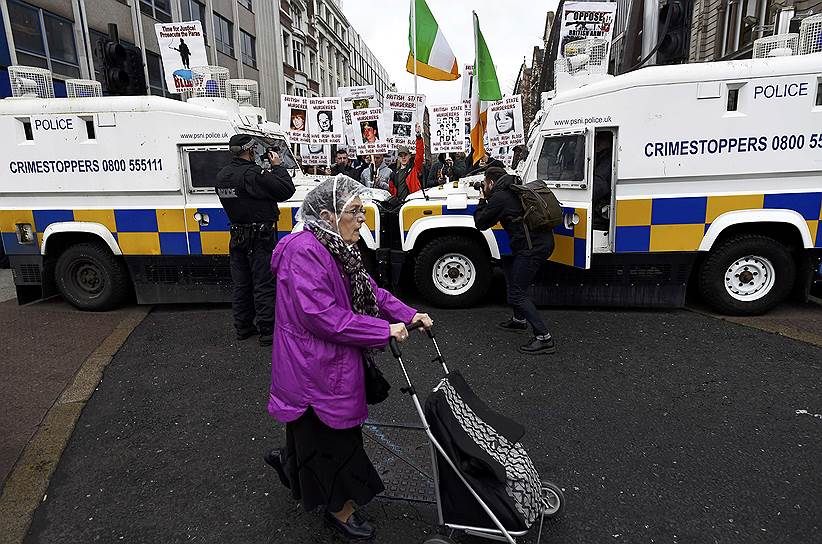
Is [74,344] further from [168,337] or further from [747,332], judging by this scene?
[747,332]

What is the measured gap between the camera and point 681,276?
19.7 ft

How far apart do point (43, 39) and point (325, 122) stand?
32.2ft

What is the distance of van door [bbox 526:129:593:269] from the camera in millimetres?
5633

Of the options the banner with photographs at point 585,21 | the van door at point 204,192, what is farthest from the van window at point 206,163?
the banner with photographs at point 585,21

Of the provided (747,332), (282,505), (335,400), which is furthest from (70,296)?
(747,332)

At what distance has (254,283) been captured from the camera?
5621mm

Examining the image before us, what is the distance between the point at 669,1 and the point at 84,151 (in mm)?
7618

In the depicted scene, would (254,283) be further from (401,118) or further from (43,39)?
(43,39)

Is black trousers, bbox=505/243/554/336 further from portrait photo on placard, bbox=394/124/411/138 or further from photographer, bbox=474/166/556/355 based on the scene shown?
portrait photo on placard, bbox=394/124/411/138

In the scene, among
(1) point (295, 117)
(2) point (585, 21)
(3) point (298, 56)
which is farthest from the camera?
(3) point (298, 56)

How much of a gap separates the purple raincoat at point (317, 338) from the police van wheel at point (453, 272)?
3.94m

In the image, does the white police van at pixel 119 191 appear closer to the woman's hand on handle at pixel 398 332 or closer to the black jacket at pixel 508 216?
the black jacket at pixel 508 216

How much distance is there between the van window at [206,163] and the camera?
6301mm

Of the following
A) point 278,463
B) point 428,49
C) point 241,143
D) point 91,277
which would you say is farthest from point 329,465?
point 428,49
